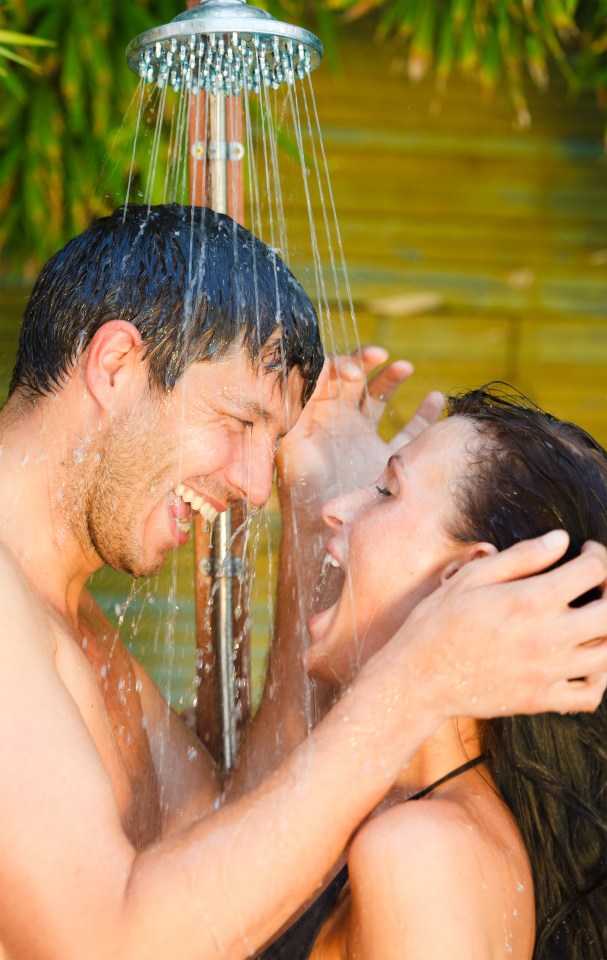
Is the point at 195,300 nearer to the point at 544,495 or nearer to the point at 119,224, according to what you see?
the point at 119,224

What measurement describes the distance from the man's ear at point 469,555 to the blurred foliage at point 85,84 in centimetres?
195

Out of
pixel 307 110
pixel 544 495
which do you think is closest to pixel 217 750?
pixel 544 495

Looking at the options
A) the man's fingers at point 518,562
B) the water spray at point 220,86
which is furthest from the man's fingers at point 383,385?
the man's fingers at point 518,562

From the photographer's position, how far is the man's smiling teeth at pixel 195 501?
207 centimetres

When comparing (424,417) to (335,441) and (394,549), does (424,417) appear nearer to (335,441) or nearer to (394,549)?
(335,441)

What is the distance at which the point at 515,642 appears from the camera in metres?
1.51

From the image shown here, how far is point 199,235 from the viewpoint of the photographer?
210 centimetres

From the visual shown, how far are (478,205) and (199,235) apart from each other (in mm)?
2709

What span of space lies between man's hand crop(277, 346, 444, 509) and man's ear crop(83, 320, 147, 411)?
0.54 m

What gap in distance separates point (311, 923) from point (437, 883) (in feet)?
1.52

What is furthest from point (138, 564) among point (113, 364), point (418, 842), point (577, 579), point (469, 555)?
point (577, 579)

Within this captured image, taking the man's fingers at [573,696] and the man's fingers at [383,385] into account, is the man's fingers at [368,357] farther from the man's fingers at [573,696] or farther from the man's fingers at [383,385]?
the man's fingers at [573,696]

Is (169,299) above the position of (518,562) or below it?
above

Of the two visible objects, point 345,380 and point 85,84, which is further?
point 85,84
